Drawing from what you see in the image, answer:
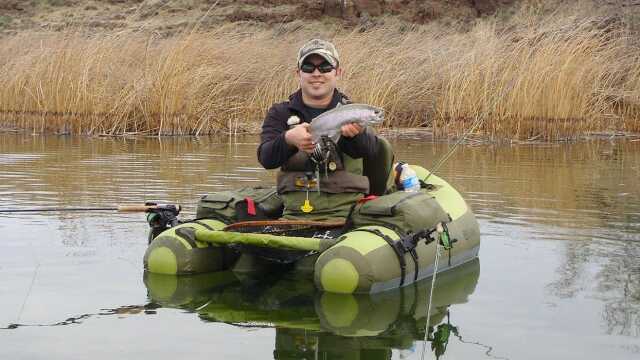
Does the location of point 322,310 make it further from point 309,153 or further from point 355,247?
point 309,153

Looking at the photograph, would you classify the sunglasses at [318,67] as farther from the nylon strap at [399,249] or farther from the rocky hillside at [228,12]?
the rocky hillside at [228,12]

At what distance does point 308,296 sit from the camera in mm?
7113

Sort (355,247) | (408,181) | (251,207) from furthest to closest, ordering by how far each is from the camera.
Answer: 1. (408,181)
2. (251,207)
3. (355,247)

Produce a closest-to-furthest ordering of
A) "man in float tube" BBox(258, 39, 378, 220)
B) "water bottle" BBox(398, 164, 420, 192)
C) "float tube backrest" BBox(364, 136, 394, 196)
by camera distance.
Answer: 1. "man in float tube" BBox(258, 39, 378, 220)
2. "float tube backrest" BBox(364, 136, 394, 196)
3. "water bottle" BBox(398, 164, 420, 192)

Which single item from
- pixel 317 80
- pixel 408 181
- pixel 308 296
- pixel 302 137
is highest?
pixel 317 80

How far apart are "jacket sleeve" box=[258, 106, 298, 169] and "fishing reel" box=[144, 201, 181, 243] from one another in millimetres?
857

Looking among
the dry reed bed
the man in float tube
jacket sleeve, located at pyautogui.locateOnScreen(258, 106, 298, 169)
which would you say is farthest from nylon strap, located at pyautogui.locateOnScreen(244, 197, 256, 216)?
the dry reed bed

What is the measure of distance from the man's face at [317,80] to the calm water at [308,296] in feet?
3.94

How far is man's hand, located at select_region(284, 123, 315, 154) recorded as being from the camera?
23.4 feet

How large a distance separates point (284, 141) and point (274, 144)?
9cm

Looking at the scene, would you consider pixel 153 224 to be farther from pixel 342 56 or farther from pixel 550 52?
pixel 342 56

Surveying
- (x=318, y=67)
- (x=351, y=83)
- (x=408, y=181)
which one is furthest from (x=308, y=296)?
(x=351, y=83)

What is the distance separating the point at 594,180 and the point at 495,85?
4.57 m

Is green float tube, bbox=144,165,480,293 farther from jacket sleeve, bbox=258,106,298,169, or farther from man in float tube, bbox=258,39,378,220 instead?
jacket sleeve, bbox=258,106,298,169
